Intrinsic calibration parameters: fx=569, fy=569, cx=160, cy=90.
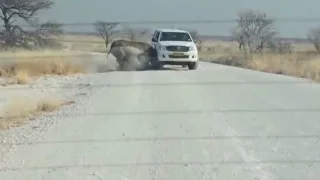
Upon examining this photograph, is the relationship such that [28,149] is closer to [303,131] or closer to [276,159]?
[276,159]

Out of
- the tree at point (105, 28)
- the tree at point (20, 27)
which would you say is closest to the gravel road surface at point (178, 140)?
the tree at point (105, 28)

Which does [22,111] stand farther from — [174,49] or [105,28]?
[105,28]

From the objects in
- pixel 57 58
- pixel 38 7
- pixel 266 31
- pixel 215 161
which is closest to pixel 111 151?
pixel 215 161

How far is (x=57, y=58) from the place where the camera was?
29.9 metres

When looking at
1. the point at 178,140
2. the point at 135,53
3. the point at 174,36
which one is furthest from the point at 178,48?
the point at 178,140

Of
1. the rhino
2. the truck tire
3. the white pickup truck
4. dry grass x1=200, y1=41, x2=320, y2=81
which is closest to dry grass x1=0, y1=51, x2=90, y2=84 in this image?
the rhino

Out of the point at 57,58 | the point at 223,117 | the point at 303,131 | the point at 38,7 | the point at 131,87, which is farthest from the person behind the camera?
the point at 38,7

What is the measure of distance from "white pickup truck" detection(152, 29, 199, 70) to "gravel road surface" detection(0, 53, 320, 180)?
1312 cm

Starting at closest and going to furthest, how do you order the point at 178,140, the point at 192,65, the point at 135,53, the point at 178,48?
the point at 178,140 < the point at 178,48 < the point at 192,65 < the point at 135,53

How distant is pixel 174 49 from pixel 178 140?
19.3 metres

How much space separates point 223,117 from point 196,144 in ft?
8.58

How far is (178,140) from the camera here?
30.5ft

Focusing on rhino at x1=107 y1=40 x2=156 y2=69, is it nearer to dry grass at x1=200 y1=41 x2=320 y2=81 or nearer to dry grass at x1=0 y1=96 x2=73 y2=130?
dry grass at x1=200 y1=41 x2=320 y2=81

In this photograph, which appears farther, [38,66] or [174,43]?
[174,43]
